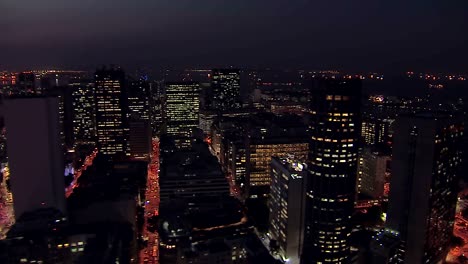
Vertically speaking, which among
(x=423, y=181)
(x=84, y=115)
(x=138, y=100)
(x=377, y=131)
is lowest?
(x=377, y=131)

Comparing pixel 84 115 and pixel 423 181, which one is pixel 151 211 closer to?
pixel 423 181

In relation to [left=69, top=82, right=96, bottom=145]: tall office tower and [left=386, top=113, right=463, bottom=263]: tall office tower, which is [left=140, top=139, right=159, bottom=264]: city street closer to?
→ [left=69, top=82, right=96, bottom=145]: tall office tower

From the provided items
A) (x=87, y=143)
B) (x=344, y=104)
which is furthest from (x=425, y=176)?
(x=87, y=143)

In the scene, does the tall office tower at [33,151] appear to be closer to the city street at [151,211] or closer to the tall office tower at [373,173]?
the city street at [151,211]

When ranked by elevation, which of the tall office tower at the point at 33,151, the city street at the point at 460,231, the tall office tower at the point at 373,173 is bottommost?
the city street at the point at 460,231

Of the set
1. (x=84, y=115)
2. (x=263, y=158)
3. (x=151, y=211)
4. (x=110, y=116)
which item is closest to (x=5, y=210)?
(x=151, y=211)

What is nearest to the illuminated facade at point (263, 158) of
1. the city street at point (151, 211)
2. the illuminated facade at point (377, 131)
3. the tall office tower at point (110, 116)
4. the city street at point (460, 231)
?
the city street at point (151, 211)
